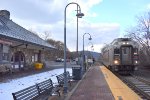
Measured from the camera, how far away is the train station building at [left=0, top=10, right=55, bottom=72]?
32.9 metres

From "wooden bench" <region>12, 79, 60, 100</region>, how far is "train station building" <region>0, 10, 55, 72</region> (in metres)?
12.6

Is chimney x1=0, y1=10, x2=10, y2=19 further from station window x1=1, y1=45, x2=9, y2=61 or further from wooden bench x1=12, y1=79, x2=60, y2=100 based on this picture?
wooden bench x1=12, y1=79, x2=60, y2=100

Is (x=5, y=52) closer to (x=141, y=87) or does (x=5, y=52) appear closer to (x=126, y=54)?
(x=126, y=54)

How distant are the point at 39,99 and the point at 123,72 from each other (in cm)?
2854

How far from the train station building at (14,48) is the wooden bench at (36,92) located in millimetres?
12558

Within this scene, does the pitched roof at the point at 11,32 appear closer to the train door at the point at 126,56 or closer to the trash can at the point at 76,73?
the trash can at the point at 76,73

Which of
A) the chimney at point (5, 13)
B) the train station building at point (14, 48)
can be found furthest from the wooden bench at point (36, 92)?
the chimney at point (5, 13)

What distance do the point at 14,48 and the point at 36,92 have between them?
23300 mm

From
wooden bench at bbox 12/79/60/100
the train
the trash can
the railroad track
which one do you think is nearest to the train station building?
the trash can

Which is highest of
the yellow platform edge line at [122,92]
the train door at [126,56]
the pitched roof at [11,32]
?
the pitched roof at [11,32]

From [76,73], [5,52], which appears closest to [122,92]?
[76,73]

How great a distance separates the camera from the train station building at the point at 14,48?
3288cm

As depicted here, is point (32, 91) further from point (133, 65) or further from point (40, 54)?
point (40, 54)

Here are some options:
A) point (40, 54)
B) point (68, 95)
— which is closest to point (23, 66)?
point (40, 54)
